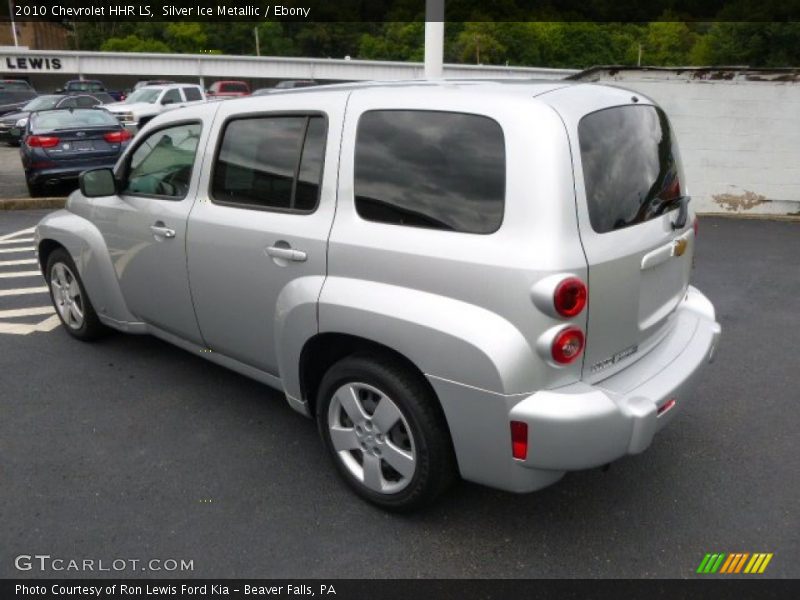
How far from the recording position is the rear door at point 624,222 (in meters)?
2.44

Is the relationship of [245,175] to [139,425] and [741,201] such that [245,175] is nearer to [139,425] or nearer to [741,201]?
[139,425]

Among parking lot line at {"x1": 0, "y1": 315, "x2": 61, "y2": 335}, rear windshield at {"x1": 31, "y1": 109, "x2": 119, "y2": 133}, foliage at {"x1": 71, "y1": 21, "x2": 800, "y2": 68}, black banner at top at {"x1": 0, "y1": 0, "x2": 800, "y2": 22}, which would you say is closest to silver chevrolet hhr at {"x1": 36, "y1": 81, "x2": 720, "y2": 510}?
parking lot line at {"x1": 0, "y1": 315, "x2": 61, "y2": 335}

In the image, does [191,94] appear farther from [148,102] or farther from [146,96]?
[148,102]

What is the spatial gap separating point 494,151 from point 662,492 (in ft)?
5.96

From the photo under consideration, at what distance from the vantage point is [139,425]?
3.76 metres

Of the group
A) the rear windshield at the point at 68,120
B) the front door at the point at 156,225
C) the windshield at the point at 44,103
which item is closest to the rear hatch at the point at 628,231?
the front door at the point at 156,225

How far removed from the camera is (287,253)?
2973mm

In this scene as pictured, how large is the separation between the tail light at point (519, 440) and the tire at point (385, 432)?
334 mm

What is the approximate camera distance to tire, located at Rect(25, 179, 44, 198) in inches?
432

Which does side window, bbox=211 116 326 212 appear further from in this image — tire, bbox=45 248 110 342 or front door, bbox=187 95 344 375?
tire, bbox=45 248 110 342

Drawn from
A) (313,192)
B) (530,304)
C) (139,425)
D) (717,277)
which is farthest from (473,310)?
(717,277)

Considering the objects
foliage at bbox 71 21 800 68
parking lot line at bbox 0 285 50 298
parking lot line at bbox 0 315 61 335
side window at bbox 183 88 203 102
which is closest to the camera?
parking lot line at bbox 0 315 61 335

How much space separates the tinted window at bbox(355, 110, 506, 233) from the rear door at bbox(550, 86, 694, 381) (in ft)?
1.01

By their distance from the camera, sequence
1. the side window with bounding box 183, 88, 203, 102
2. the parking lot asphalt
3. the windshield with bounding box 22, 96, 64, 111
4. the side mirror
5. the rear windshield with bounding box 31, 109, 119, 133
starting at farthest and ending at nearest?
the side window with bounding box 183, 88, 203, 102 → the windshield with bounding box 22, 96, 64, 111 → the rear windshield with bounding box 31, 109, 119, 133 → the side mirror → the parking lot asphalt
